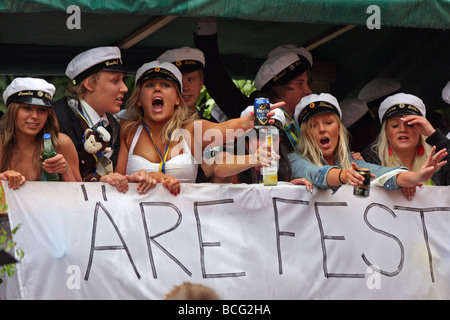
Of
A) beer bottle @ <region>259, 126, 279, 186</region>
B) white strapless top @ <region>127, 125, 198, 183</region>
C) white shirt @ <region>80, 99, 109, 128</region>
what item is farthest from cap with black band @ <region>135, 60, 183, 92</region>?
beer bottle @ <region>259, 126, 279, 186</region>

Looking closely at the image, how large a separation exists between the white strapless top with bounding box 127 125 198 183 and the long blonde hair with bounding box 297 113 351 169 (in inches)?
38.6

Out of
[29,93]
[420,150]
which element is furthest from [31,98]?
[420,150]

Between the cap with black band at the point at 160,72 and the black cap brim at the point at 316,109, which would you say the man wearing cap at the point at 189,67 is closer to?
the cap with black band at the point at 160,72

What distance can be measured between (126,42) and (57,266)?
3.04 m

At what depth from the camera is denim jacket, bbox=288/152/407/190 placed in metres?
6.27

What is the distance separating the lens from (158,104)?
21.8 feet

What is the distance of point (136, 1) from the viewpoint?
5.93m

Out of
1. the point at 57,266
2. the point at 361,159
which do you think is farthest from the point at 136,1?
the point at 361,159

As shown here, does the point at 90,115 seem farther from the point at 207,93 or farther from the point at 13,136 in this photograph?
the point at 207,93

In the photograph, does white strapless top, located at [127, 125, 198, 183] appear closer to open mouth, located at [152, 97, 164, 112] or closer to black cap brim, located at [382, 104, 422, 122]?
open mouth, located at [152, 97, 164, 112]

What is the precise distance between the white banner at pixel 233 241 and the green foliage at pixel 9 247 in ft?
0.22

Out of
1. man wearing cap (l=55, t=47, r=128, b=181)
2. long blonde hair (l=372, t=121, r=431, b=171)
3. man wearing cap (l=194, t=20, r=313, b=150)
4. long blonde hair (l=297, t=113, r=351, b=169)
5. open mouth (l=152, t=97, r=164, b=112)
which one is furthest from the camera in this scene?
man wearing cap (l=194, t=20, r=313, b=150)

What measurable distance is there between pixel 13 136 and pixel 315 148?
241cm

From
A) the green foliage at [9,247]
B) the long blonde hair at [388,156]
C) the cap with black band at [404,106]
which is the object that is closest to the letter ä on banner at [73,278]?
the green foliage at [9,247]
